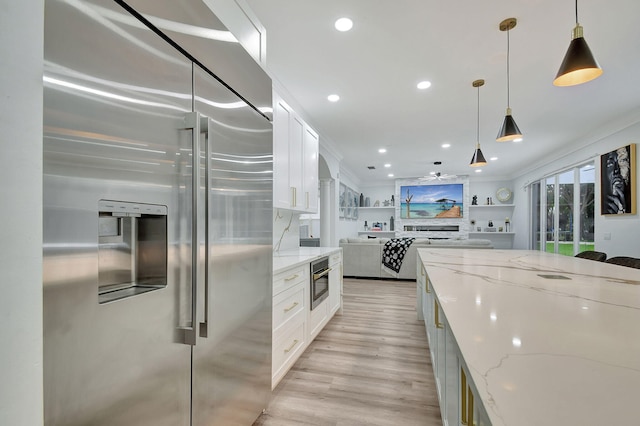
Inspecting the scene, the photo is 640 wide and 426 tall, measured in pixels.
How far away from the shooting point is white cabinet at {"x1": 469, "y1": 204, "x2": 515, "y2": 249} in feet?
32.1

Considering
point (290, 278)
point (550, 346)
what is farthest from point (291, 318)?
point (550, 346)

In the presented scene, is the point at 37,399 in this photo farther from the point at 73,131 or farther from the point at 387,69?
the point at 387,69

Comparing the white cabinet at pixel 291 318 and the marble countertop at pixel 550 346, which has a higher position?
the marble countertop at pixel 550 346

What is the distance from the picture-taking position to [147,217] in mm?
1004

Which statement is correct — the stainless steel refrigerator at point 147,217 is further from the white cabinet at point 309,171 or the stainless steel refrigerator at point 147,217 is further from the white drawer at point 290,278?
the white cabinet at point 309,171

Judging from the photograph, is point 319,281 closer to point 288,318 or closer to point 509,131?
point 288,318

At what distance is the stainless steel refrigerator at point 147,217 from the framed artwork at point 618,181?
17.5 ft

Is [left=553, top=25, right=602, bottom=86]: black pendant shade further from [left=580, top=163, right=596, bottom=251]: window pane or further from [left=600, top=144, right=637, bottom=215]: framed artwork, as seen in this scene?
[left=580, top=163, right=596, bottom=251]: window pane

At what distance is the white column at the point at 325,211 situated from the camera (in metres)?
6.37

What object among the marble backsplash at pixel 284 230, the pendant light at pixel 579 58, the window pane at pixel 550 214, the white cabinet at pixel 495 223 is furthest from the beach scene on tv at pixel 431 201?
the pendant light at pixel 579 58

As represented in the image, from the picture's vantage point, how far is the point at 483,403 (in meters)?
0.52

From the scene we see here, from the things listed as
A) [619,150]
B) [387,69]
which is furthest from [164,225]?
[619,150]

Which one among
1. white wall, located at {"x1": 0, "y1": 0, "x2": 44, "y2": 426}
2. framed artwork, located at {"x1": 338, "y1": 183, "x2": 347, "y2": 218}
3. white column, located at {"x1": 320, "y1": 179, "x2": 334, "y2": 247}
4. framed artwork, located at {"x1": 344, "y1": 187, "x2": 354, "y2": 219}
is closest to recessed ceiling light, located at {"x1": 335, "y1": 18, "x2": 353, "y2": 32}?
white wall, located at {"x1": 0, "y1": 0, "x2": 44, "y2": 426}

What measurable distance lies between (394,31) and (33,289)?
2.76m
